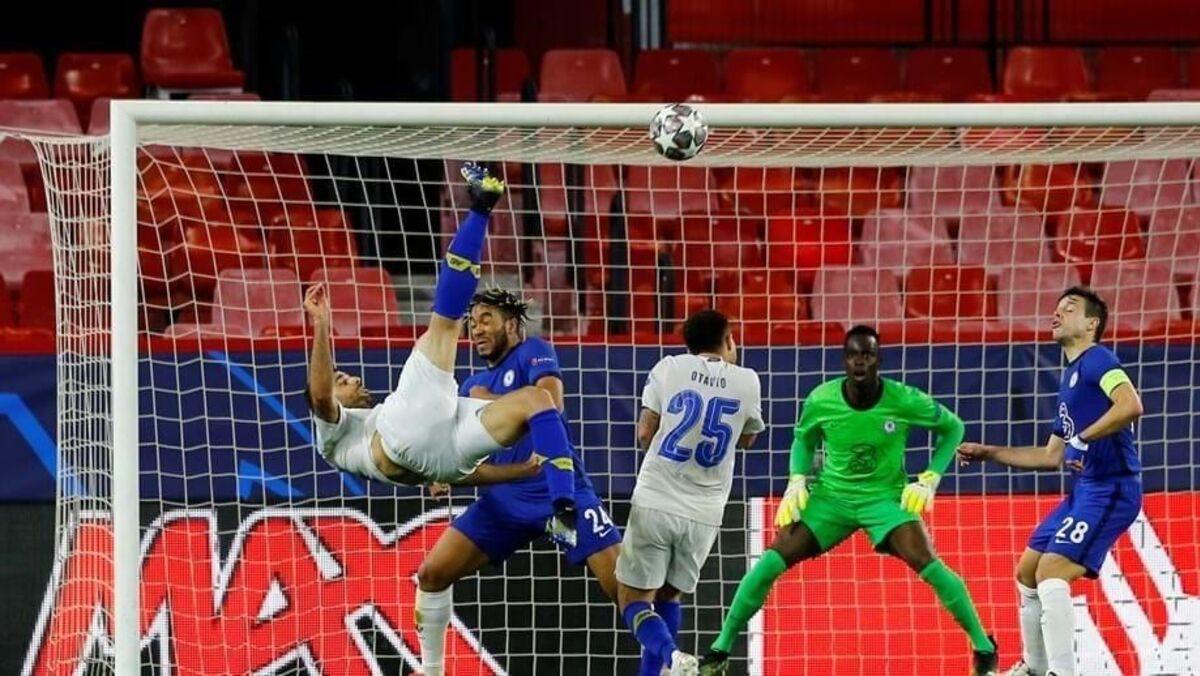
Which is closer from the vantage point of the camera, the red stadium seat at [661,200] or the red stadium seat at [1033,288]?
the red stadium seat at [1033,288]

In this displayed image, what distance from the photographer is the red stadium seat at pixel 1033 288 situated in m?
12.1

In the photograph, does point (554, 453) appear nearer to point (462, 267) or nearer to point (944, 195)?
point (462, 267)

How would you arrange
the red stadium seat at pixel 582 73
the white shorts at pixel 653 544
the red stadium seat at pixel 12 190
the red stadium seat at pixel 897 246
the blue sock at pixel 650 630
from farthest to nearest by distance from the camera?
the red stadium seat at pixel 582 73, the red stadium seat at pixel 12 190, the red stadium seat at pixel 897 246, the white shorts at pixel 653 544, the blue sock at pixel 650 630

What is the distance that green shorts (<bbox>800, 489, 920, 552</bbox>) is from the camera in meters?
10.3

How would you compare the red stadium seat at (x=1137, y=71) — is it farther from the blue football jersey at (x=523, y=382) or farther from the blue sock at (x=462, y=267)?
the blue sock at (x=462, y=267)

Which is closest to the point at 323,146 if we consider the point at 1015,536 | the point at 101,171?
the point at 101,171

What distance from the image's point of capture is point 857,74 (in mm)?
14516

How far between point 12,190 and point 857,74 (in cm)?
513

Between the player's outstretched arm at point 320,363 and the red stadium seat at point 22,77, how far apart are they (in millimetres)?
5507

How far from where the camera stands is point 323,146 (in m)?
9.53

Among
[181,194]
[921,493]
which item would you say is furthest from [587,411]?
[181,194]

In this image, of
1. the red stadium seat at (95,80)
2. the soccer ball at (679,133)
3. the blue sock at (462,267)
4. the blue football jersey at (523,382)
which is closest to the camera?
the soccer ball at (679,133)

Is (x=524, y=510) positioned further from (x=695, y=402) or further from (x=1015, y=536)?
(x=1015, y=536)


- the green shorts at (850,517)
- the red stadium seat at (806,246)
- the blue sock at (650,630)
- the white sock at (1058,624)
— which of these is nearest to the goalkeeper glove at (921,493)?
the green shorts at (850,517)
